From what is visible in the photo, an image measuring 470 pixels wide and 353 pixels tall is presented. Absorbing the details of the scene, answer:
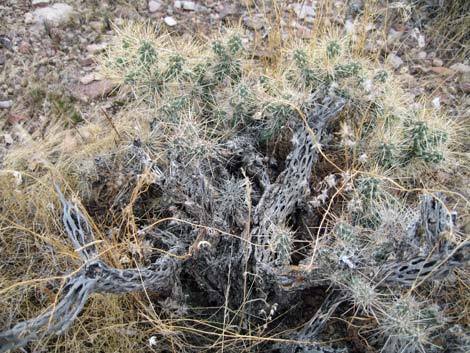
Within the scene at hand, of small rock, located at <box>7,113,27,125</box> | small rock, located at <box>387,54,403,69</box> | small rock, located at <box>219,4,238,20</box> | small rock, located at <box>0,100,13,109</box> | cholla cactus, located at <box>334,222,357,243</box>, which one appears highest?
small rock, located at <box>219,4,238,20</box>

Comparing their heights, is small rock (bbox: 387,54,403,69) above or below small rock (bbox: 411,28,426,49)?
below

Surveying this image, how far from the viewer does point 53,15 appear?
3535mm

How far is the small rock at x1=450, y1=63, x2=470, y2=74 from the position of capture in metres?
3.45

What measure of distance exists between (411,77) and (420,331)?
1945 mm

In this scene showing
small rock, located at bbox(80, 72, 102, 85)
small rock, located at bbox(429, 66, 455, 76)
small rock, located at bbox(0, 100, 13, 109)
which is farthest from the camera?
small rock, located at bbox(429, 66, 455, 76)

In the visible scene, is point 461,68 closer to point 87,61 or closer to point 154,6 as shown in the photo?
point 154,6

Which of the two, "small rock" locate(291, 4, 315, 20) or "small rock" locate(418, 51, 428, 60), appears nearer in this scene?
"small rock" locate(418, 51, 428, 60)

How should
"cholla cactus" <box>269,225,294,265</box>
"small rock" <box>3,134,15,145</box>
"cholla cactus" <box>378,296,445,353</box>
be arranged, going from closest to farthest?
"cholla cactus" <box>378,296,445,353</box> → "cholla cactus" <box>269,225,294,265</box> → "small rock" <box>3,134,15,145</box>

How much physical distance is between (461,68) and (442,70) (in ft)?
0.42

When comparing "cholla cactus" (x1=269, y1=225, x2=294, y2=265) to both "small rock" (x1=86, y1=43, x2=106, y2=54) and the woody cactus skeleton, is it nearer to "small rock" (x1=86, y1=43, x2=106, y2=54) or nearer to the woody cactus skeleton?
the woody cactus skeleton

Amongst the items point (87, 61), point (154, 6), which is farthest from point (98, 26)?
point (154, 6)

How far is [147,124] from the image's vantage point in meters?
2.70

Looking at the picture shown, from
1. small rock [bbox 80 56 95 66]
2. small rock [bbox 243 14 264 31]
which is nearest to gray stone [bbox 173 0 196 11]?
small rock [bbox 243 14 264 31]

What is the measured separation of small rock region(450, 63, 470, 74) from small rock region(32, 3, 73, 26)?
2.65 m
